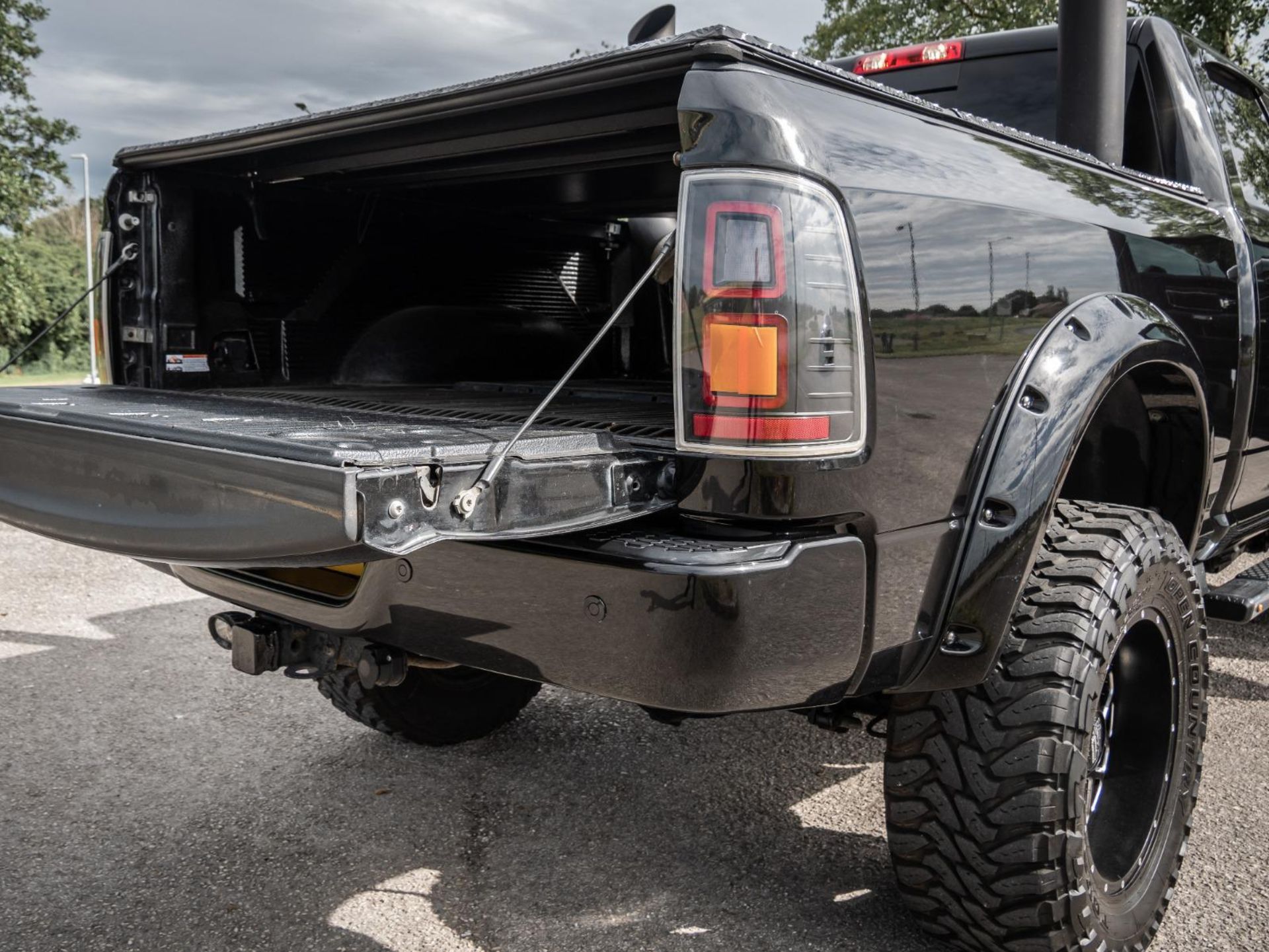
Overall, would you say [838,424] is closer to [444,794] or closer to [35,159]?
[444,794]

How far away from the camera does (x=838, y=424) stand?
5.58ft

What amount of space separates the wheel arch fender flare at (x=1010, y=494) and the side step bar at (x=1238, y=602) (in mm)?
1010

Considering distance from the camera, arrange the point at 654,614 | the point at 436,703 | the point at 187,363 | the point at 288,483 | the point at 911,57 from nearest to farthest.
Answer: the point at 288,483, the point at 654,614, the point at 187,363, the point at 436,703, the point at 911,57

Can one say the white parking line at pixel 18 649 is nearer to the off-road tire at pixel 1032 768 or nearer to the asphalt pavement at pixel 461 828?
the asphalt pavement at pixel 461 828

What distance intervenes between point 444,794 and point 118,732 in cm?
118

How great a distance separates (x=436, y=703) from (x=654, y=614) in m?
1.80

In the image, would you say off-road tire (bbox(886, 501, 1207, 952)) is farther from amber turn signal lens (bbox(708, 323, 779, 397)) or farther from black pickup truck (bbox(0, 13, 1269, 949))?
amber turn signal lens (bbox(708, 323, 779, 397))

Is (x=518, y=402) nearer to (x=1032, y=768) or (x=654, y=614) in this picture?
(x=654, y=614)

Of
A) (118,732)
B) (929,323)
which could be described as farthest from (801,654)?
(118,732)

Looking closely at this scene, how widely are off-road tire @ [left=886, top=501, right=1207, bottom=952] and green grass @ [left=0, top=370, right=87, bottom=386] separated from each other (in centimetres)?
1871

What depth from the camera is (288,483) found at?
1490 mm

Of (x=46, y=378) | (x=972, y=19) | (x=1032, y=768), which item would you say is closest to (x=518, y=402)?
(x=1032, y=768)

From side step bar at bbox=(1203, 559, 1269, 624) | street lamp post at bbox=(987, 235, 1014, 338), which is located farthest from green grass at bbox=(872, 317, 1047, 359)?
side step bar at bbox=(1203, 559, 1269, 624)

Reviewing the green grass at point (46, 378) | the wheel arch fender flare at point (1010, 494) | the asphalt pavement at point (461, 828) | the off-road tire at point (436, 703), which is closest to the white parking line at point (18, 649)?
the asphalt pavement at point (461, 828)
